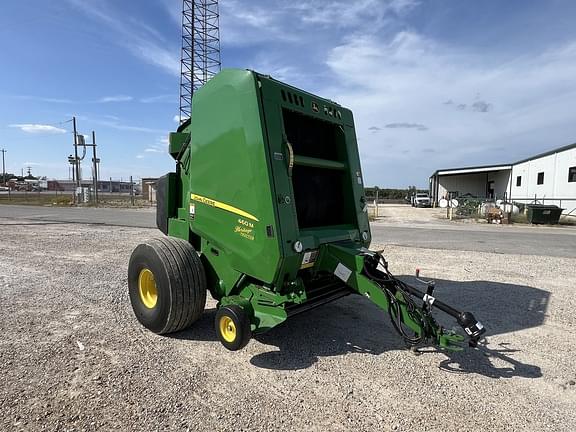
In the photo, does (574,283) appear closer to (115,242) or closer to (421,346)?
(421,346)

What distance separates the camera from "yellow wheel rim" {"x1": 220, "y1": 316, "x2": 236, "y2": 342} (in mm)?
3529

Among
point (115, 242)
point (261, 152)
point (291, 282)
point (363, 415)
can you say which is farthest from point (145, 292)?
point (115, 242)

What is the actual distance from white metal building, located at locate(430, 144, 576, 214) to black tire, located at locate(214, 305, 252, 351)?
73.7ft

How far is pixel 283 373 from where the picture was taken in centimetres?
334

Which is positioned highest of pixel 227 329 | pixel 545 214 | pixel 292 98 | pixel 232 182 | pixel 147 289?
pixel 292 98

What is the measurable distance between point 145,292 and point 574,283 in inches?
280

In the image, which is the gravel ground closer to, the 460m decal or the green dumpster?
the 460m decal

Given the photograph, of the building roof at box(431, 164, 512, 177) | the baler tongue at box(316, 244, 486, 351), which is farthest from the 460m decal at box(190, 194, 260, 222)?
the building roof at box(431, 164, 512, 177)

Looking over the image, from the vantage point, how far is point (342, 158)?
15.2ft

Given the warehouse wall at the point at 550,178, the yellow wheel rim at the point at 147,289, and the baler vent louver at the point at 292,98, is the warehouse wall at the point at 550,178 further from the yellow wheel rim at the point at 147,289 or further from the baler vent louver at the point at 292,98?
the yellow wheel rim at the point at 147,289

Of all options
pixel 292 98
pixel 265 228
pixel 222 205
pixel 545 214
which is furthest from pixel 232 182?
pixel 545 214

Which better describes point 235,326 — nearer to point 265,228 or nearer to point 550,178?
point 265,228

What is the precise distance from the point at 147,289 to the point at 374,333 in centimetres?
262

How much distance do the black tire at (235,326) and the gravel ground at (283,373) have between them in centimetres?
18
